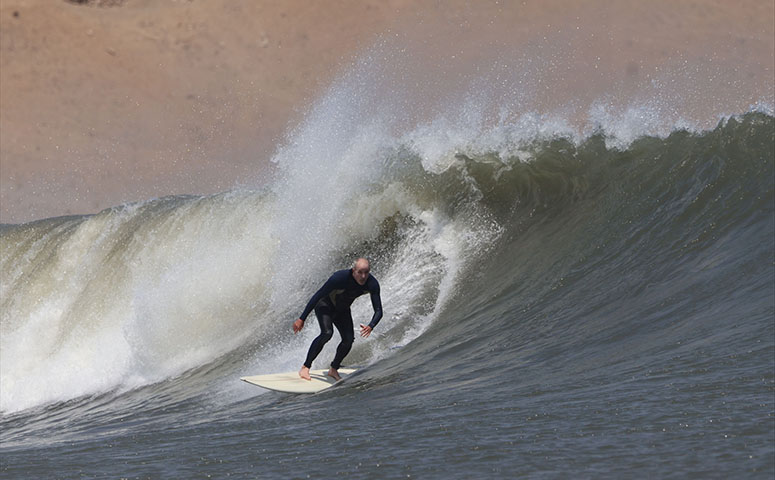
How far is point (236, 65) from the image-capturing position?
43469 mm

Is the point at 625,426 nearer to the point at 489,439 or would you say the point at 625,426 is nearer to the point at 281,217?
the point at 489,439

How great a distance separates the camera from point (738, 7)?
45.6 m

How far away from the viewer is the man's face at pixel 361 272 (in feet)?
25.4

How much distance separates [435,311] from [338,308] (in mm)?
1661

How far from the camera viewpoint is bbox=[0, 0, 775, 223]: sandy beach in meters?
38.5

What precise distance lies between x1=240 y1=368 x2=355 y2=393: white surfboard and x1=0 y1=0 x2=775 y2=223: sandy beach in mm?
29032

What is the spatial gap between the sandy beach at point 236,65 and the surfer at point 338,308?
95.4 feet

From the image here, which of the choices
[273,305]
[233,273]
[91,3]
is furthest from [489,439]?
[91,3]

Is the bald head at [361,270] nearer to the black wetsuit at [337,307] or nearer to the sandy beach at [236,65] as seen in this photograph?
the black wetsuit at [337,307]

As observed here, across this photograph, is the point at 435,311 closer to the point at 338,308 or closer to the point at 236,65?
the point at 338,308

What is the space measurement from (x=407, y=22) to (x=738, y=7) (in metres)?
14.5

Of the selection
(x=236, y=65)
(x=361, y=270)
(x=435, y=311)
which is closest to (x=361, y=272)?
(x=361, y=270)

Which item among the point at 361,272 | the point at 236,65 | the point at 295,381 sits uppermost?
the point at 236,65

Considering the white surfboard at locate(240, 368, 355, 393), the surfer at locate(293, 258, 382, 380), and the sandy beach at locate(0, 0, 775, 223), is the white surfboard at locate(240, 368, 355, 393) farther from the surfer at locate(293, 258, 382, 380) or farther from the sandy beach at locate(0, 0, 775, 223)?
the sandy beach at locate(0, 0, 775, 223)
